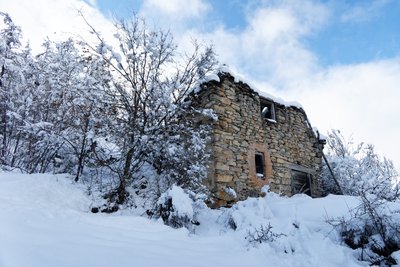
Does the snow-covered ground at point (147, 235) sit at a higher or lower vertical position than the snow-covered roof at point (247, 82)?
lower

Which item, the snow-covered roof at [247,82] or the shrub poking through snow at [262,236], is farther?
the snow-covered roof at [247,82]

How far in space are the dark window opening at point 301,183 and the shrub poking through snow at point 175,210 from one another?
5.02 meters

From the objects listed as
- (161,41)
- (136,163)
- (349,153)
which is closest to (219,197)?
(136,163)

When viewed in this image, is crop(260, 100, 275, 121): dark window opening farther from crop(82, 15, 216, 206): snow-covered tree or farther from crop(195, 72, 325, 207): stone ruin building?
crop(82, 15, 216, 206): snow-covered tree

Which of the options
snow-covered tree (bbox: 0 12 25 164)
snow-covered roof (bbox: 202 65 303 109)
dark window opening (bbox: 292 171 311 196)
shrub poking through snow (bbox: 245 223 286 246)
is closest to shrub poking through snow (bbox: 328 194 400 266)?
shrub poking through snow (bbox: 245 223 286 246)

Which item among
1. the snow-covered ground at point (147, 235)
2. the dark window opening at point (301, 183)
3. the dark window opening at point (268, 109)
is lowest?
the snow-covered ground at point (147, 235)

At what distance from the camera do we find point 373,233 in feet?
12.3

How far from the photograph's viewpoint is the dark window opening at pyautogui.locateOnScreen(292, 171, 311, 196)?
900 cm

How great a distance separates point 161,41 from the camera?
21.7 ft

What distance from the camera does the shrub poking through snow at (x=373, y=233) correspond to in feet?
11.3

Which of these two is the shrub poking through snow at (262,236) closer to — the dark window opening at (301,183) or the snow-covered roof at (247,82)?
the snow-covered roof at (247,82)

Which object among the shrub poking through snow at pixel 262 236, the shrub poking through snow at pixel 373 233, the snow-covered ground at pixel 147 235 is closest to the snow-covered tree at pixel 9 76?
the snow-covered ground at pixel 147 235

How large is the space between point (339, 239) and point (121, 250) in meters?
2.92

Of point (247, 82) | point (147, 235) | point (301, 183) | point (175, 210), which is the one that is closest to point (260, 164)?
point (301, 183)
